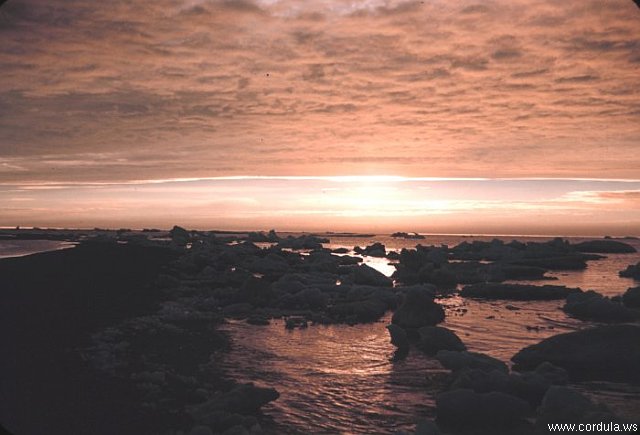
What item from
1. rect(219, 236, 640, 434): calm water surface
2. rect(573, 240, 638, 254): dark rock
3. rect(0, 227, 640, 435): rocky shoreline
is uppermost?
rect(573, 240, 638, 254): dark rock

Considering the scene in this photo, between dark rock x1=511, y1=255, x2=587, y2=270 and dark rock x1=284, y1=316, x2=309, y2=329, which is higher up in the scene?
dark rock x1=511, y1=255, x2=587, y2=270

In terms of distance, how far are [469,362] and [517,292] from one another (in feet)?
46.3

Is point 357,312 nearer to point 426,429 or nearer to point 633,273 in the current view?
point 426,429

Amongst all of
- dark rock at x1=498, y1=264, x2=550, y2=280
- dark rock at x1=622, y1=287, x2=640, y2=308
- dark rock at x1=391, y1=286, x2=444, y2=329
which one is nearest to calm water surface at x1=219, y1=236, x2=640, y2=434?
dark rock at x1=391, y1=286, x2=444, y2=329

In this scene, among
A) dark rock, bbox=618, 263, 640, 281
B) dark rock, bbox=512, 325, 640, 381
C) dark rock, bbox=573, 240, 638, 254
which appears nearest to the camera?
dark rock, bbox=512, 325, 640, 381

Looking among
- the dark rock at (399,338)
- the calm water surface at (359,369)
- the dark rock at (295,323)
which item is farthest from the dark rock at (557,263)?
the dark rock at (399,338)

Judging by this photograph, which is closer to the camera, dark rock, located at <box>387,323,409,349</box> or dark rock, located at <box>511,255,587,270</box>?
dark rock, located at <box>387,323,409,349</box>

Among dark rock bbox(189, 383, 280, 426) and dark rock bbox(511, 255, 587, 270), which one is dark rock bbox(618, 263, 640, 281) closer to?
dark rock bbox(511, 255, 587, 270)

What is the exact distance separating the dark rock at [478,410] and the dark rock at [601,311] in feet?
34.6

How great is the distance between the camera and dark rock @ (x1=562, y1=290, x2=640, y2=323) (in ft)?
56.1

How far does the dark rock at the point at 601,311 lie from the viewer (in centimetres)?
1709

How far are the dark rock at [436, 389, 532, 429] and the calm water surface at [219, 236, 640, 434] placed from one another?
0.46 metres

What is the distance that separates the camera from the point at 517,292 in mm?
23297

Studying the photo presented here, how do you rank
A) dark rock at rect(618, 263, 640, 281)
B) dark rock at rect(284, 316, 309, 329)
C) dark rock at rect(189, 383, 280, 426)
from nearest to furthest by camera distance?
dark rock at rect(189, 383, 280, 426), dark rock at rect(284, 316, 309, 329), dark rock at rect(618, 263, 640, 281)
